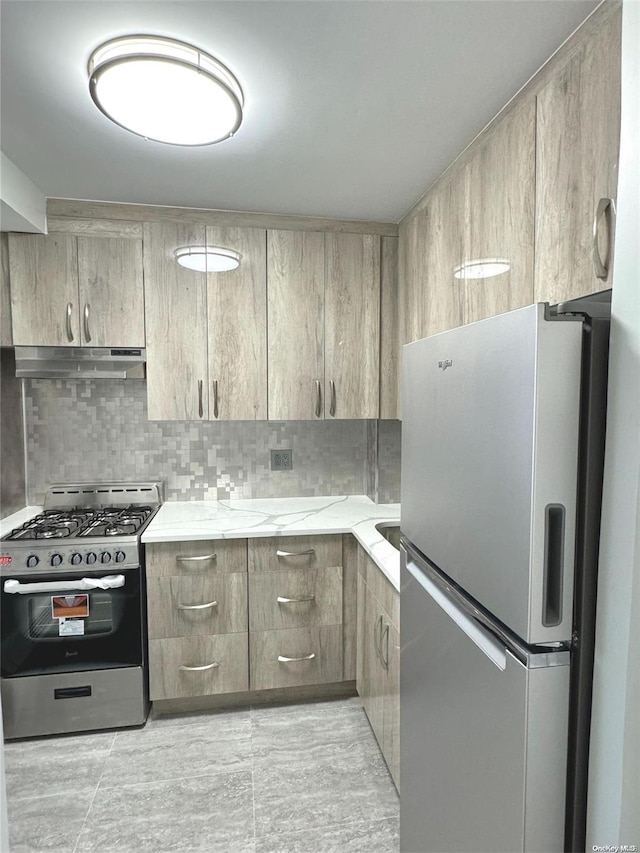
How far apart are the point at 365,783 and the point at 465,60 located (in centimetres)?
237

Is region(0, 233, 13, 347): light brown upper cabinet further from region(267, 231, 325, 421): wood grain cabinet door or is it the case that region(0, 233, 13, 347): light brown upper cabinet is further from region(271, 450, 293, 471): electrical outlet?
region(271, 450, 293, 471): electrical outlet

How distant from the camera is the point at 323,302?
97.6 inches

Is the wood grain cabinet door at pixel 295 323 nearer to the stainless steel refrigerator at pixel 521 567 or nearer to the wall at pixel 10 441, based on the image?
the wall at pixel 10 441

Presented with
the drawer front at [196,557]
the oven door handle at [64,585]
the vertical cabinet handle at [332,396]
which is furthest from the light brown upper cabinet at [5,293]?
the vertical cabinet handle at [332,396]

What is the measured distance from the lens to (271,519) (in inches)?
94.7

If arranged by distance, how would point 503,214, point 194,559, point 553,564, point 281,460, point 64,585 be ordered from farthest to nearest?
point 281,460 < point 194,559 < point 64,585 < point 503,214 < point 553,564

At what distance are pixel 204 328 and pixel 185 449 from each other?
71 cm

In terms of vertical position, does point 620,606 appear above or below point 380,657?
above

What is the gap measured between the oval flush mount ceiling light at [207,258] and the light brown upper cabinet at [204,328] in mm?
21

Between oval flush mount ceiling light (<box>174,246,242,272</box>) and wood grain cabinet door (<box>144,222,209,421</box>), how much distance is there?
0.02 m

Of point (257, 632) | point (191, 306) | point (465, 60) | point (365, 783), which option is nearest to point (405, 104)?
point (465, 60)

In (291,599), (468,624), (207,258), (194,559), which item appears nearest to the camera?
(468,624)


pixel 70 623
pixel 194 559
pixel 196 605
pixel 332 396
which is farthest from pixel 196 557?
pixel 332 396

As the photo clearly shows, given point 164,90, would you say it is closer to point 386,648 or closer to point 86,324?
point 86,324
